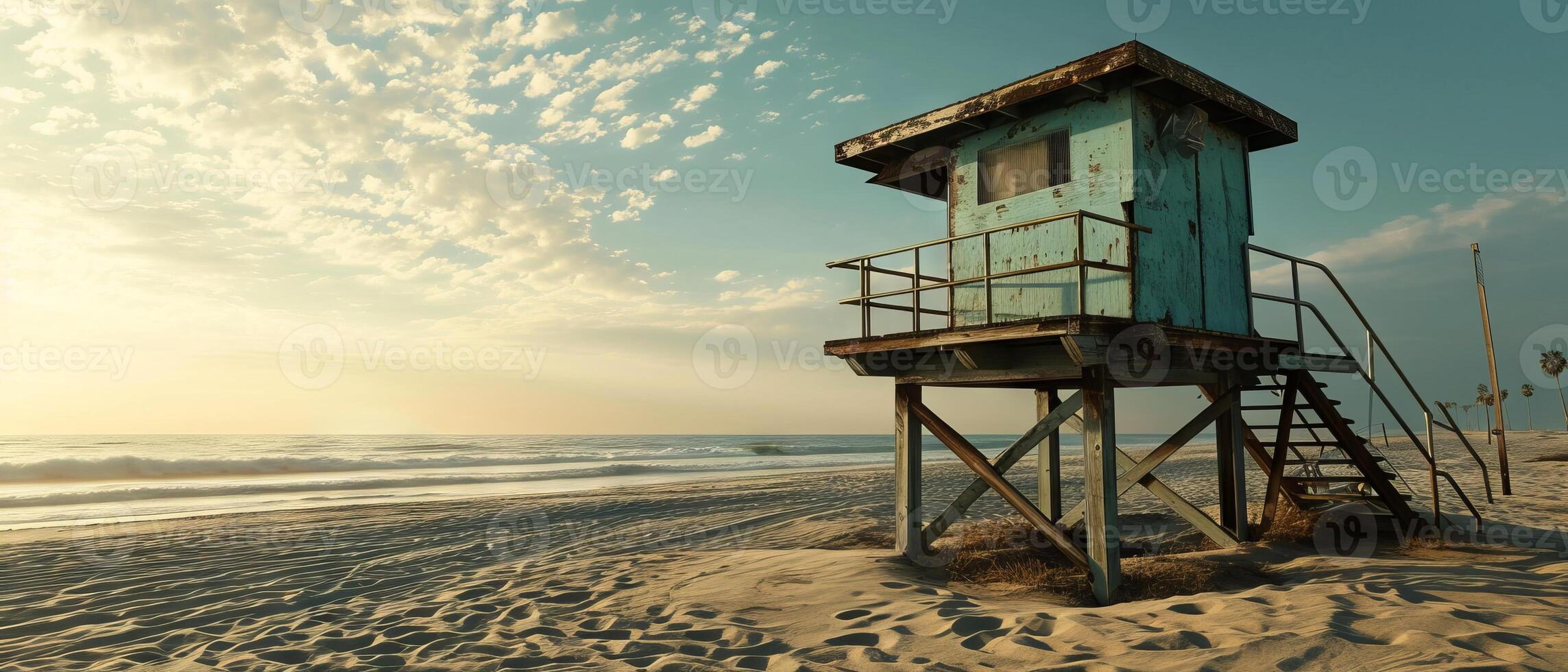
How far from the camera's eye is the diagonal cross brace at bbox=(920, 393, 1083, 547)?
27.0 feet

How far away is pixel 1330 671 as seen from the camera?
4.57 metres

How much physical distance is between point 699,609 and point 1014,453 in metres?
3.97

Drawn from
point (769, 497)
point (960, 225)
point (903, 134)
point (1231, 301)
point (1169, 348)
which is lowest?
point (769, 497)

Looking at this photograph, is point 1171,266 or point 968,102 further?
point 968,102

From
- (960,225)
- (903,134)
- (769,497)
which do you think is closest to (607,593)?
(960,225)

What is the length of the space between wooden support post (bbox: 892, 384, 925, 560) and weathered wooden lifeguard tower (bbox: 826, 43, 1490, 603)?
0.08 feet

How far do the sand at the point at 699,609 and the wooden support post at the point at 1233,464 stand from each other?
571mm

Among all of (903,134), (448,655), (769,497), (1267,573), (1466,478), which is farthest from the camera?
(1466,478)

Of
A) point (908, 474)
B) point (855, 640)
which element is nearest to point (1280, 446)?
point (908, 474)

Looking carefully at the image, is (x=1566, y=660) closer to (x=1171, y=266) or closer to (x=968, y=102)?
(x=1171, y=266)

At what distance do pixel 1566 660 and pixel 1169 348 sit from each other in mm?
4227

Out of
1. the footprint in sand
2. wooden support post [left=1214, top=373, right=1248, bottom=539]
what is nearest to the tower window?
wooden support post [left=1214, top=373, right=1248, bottom=539]

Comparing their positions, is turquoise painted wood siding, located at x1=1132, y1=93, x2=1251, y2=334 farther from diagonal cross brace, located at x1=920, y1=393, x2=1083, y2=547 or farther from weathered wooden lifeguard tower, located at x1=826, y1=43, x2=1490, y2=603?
diagonal cross brace, located at x1=920, y1=393, x2=1083, y2=547

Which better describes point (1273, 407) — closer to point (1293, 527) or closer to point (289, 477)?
point (1293, 527)
